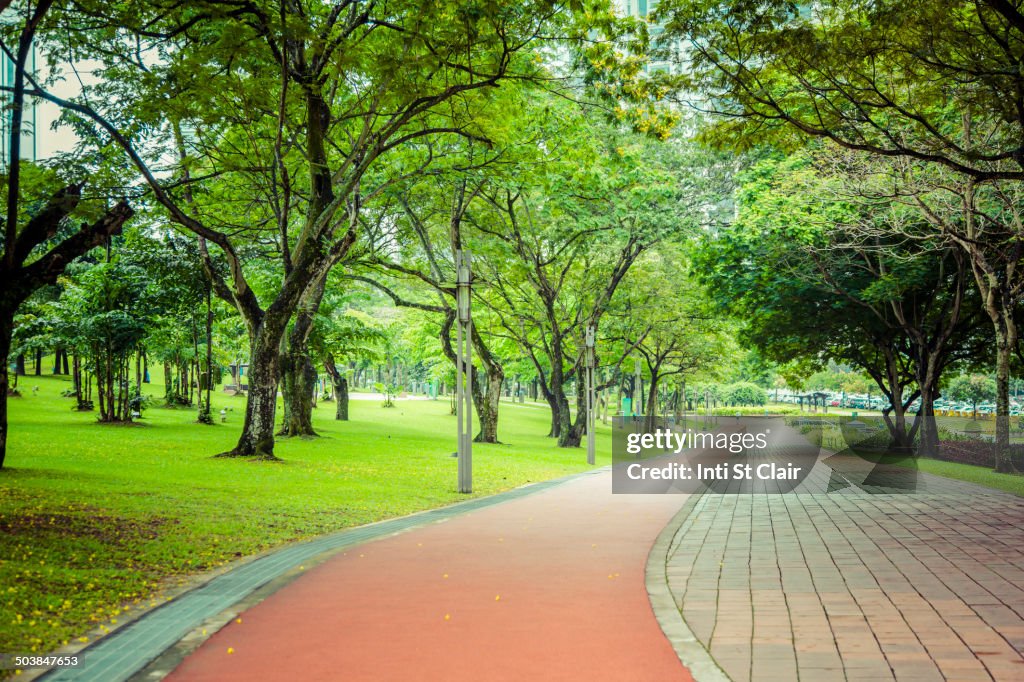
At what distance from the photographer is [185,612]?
6.04m

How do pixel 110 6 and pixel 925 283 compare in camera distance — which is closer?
pixel 110 6

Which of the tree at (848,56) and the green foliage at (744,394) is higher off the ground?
the tree at (848,56)

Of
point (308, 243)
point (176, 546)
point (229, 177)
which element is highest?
point (229, 177)

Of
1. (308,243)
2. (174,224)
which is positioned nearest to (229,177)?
(174,224)

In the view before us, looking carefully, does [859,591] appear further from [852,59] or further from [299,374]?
[299,374]

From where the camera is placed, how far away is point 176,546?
333 inches

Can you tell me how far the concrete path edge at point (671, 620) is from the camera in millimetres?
4781

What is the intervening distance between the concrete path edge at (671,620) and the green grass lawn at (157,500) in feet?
11.7

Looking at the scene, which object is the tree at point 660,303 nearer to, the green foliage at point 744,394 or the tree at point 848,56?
the tree at point 848,56

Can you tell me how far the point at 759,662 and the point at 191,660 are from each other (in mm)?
3145

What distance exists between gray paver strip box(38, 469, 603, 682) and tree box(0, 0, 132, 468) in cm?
559

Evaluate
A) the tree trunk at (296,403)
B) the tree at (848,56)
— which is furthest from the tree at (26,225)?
the tree trunk at (296,403)

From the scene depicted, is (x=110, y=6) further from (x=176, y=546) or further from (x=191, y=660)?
(x=191, y=660)

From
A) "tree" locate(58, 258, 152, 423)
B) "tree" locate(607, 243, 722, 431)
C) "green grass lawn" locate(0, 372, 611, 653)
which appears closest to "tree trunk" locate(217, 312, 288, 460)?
"green grass lawn" locate(0, 372, 611, 653)
